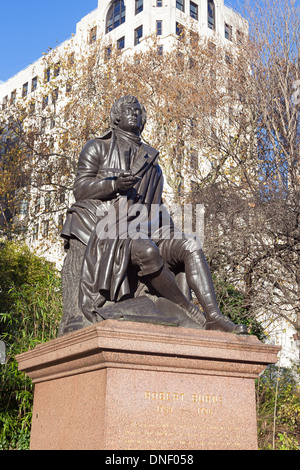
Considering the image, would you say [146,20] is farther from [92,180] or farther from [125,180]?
[125,180]

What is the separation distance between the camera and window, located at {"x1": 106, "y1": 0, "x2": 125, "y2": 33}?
36.0 metres

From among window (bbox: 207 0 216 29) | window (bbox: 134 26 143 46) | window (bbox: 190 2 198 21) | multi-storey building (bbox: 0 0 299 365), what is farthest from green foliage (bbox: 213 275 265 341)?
window (bbox: 207 0 216 29)

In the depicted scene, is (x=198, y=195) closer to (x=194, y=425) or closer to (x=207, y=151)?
(x=207, y=151)

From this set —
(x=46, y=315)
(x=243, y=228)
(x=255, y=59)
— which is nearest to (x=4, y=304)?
(x=46, y=315)

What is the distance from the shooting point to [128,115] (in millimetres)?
6191

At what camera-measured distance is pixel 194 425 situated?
14.5 feet

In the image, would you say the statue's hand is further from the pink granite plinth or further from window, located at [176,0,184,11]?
window, located at [176,0,184,11]

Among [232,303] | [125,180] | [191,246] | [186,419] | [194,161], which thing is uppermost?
[194,161]

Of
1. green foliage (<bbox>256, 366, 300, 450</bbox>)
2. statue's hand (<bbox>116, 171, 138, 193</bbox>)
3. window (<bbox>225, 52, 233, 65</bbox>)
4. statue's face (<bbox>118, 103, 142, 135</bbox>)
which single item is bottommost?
green foliage (<bbox>256, 366, 300, 450</bbox>)

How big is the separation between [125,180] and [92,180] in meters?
0.57

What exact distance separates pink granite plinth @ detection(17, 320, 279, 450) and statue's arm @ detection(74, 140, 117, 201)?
1.54 metres

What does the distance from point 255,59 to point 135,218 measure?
14.8m

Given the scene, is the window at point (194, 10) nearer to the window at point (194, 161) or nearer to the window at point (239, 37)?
the window at point (239, 37)

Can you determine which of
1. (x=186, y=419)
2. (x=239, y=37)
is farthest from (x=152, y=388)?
(x=239, y=37)
